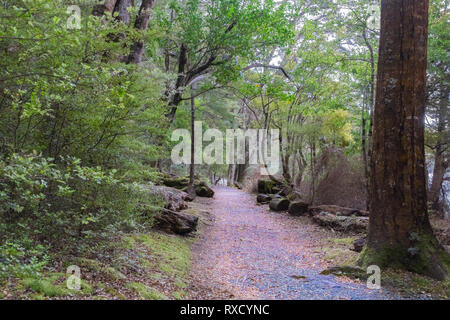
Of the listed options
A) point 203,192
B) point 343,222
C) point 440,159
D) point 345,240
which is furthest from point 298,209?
point 203,192

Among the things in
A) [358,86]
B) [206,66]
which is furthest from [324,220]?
[206,66]

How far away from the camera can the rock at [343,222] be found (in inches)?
355

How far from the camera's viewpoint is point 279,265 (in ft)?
20.5

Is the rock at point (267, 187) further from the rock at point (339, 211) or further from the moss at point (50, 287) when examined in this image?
the moss at point (50, 287)

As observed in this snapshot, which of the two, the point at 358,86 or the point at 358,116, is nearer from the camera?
the point at 358,86

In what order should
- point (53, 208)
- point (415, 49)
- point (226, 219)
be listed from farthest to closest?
point (226, 219), point (415, 49), point (53, 208)

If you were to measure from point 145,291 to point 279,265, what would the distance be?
3.27 m

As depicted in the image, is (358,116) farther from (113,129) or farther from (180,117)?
(113,129)

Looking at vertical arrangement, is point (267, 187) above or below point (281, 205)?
above

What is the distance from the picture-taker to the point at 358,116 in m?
13.7

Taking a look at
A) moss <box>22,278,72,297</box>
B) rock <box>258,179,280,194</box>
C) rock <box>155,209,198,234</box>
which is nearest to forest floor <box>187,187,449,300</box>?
rock <box>155,209,198,234</box>

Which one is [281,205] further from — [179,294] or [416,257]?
[179,294]

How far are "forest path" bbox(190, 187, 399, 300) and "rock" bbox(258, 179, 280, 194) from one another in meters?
6.41

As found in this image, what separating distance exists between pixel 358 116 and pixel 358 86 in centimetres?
201
